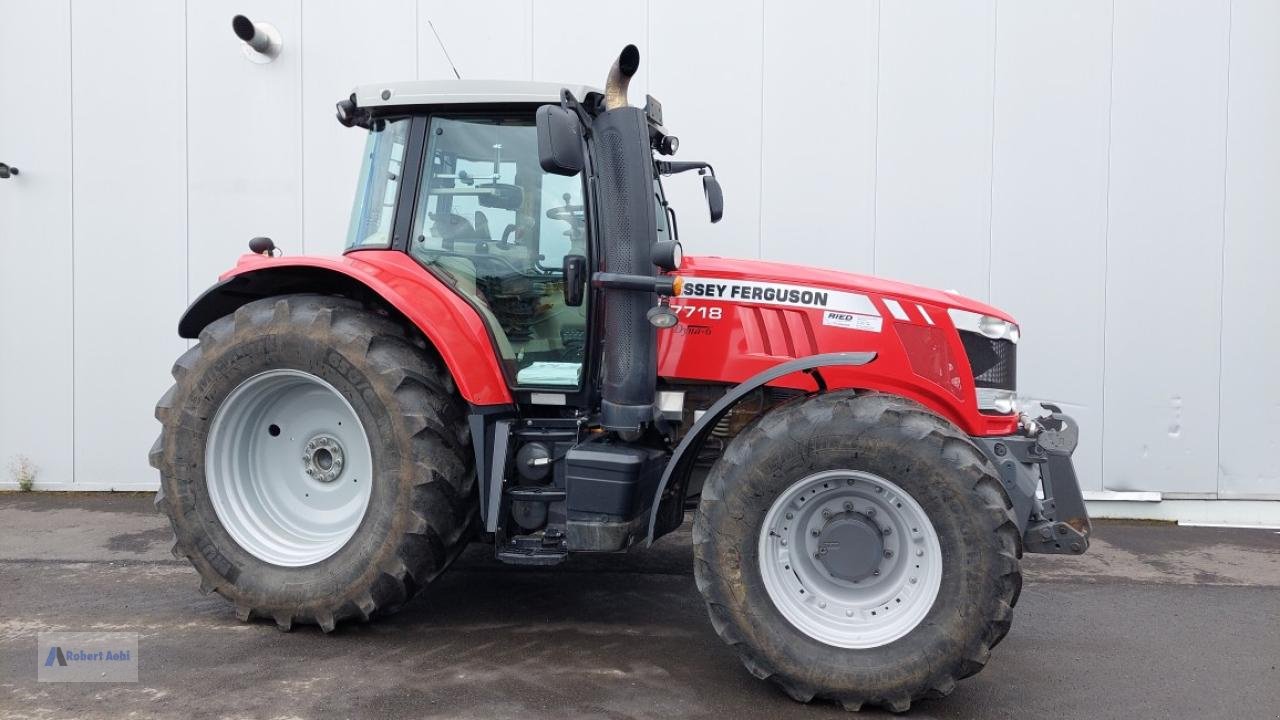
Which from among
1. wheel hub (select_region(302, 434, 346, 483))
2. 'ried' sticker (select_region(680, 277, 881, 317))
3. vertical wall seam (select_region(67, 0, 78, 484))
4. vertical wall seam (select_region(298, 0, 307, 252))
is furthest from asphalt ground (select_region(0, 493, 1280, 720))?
vertical wall seam (select_region(298, 0, 307, 252))

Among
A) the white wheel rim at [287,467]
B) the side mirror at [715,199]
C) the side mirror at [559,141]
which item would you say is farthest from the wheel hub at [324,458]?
the side mirror at [715,199]

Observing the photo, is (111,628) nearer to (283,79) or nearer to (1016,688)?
(1016,688)

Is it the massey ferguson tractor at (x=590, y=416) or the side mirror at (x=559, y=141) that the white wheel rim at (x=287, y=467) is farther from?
the side mirror at (x=559, y=141)

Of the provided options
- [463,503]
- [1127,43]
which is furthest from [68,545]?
[1127,43]

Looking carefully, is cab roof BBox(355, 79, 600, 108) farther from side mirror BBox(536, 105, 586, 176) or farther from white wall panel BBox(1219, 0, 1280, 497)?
white wall panel BBox(1219, 0, 1280, 497)

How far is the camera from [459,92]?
3.63 metres

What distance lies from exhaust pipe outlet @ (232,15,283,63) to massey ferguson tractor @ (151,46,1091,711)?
2.70 m

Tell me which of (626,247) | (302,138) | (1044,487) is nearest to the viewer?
(626,247)

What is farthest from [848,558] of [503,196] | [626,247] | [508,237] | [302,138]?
[302,138]

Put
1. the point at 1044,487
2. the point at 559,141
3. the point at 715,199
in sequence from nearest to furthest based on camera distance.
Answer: the point at 559,141 < the point at 1044,487 < the point at 715,199

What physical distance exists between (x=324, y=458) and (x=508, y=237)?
1.30 metres

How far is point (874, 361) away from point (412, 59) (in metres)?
4.45

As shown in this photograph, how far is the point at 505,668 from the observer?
3.32 m

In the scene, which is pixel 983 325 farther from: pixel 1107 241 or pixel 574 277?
pixel 1107 241
